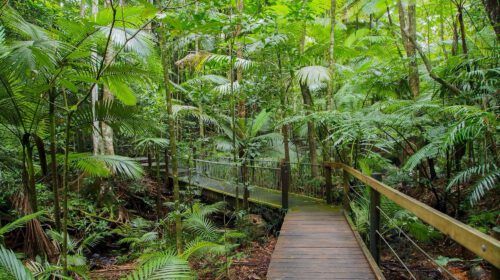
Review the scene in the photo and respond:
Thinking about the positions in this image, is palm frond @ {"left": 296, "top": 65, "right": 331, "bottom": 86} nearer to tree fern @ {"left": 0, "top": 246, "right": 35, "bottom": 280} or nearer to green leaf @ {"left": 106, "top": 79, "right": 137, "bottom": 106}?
green leaf @ {"left": 106, "top": 79, "right": 137, "bottom": 106}

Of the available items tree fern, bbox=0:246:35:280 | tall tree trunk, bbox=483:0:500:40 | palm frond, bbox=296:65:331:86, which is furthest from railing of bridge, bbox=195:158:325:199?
tree fern, bbox=0:246:35:280

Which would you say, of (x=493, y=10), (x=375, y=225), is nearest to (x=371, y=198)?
(x=375, y=225)

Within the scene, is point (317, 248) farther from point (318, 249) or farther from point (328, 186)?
point (328, 186)

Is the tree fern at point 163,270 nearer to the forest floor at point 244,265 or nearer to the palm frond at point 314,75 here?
the forest floor at point 244,265

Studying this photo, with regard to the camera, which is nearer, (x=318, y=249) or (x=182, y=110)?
(x=318, y=249)

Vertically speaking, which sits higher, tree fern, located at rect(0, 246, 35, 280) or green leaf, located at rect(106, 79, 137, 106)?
green leaf, located at rect(106, 79, 137, 106)

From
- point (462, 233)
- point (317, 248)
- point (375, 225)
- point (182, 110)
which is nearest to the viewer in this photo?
point (462, 233)

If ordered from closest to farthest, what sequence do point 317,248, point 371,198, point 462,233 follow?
1. point 462,233
2. point 371,198
3. point 317,248

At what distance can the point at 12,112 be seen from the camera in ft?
9.64

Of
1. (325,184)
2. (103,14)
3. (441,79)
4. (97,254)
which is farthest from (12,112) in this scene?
(325,184)

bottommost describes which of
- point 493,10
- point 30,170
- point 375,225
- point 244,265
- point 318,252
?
point 244,265

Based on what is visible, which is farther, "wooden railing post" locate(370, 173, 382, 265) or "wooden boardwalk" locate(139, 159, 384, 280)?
"wooden railing post" locate(370, 173, 382, 265)

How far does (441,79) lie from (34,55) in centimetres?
427

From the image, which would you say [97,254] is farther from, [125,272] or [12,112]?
[12,112]
